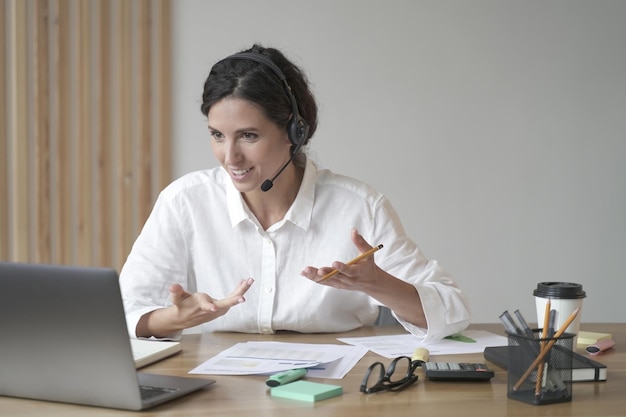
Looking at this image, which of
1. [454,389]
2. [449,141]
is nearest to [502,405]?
[454,389]

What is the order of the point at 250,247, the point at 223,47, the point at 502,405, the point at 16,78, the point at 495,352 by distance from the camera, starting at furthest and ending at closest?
the point at 223,47
the point at 16,78
the point at 250,247
the point at 495,352
the point at 502,405

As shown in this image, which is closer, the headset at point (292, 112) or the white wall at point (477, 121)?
the headset at point (292, 112)

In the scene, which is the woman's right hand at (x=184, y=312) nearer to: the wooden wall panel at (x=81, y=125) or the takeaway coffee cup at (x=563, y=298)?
the takeaway coffee cup at (x=563, y=298)

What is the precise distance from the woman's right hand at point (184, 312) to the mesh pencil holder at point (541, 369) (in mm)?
581

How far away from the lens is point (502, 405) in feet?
4.59

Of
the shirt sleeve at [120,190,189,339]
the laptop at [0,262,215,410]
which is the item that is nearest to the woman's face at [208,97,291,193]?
the shirt sleeve at [120,190,189,339]

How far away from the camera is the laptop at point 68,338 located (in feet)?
4.24

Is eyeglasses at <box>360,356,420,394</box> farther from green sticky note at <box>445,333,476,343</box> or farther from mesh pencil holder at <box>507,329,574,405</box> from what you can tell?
green sticky note at <box>445,333,476,343</box>

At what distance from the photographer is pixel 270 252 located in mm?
2248

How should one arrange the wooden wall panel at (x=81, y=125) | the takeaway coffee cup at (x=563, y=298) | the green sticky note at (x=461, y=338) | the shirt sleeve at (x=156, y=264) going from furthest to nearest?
the wooden wall panel at (x=81, y=125)
the shirt sleeve at (x=156, y=264)
the green sticky note at (x=461, y=338)
the takeaway coffee cup at (x=563, y=298)

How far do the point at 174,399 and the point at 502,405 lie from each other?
56 centimetres

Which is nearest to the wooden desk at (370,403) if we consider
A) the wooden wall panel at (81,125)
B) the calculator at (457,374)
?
the calculator at (457,374)

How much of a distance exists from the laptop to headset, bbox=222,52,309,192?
901 mm

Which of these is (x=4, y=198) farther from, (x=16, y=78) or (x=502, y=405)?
(x=502, y=405)
